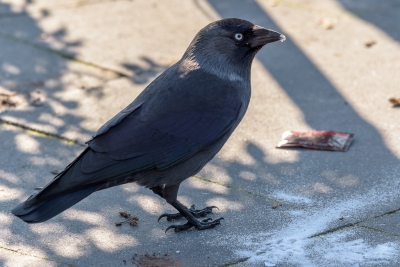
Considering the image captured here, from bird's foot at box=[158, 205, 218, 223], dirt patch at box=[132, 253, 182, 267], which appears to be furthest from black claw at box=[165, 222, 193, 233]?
dirt patch at box=[132, 253, 182, 267]

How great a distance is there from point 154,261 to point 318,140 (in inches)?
80.3

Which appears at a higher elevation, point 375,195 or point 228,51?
point 228,51

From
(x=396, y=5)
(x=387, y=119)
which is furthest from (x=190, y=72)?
(x=396, y=5)

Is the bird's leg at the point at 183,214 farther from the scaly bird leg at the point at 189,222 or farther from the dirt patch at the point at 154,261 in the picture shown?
the dirt patch at the point at 154,261

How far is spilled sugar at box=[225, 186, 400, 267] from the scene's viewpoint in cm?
403

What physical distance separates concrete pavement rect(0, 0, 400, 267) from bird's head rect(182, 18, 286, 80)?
0.93 meters

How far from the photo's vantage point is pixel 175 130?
168 inches

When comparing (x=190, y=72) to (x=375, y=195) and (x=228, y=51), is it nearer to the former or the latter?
(x=228, y=51)

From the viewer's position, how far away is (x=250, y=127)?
5832 mm

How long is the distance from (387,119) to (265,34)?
1.83 metres

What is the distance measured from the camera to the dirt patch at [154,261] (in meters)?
4.06

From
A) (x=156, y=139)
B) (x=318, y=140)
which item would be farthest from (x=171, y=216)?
(x=318, y=140)

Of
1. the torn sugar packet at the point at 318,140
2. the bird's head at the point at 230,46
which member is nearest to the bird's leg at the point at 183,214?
the bird's head at the point at 230,46

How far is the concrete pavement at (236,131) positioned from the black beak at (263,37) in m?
1.08
